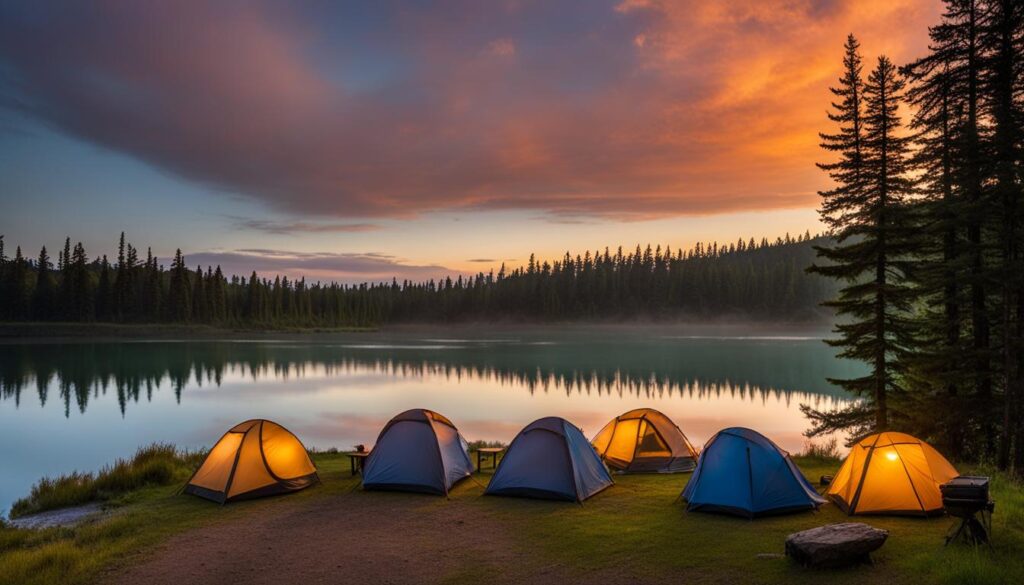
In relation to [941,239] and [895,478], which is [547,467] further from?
[941,239]

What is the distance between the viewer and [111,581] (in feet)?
26.9

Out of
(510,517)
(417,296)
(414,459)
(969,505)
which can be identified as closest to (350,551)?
(510,517)

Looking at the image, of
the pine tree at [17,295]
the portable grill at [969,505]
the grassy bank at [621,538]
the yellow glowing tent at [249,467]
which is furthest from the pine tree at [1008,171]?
the pine tree at [17,295]

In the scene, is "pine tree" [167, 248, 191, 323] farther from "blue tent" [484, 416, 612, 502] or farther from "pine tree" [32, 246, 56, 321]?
"blue tent" [484, 416, 612, 502]

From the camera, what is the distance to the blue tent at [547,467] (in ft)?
39.0

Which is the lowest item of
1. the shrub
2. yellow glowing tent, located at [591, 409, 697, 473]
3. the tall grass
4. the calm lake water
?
the calm lake water

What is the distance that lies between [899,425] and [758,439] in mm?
8947

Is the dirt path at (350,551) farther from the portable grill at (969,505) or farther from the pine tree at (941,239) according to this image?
the pine tree at (941,239)

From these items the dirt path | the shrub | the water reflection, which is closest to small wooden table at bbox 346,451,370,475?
the dirt path

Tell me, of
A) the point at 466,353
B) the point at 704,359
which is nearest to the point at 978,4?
the point at 704,359

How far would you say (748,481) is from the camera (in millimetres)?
10719

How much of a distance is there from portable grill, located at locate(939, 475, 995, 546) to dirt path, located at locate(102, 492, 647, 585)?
4.71 m

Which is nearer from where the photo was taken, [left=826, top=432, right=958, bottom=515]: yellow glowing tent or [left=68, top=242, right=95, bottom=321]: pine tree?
[left=826, top=432, right=958, bottom=515]: yellow glowing tent

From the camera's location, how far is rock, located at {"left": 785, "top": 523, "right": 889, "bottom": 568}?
26.4ft
